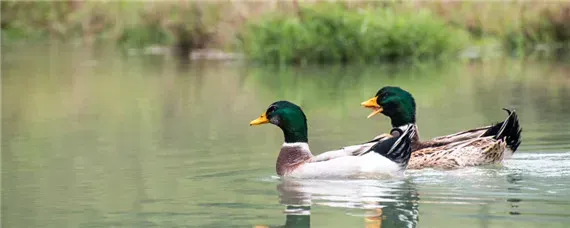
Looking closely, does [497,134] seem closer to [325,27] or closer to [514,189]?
[514,189]

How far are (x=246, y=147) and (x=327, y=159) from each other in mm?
2643

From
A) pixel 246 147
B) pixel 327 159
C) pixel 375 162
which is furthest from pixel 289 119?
pixel 246 147

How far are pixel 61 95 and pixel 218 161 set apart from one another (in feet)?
30.4

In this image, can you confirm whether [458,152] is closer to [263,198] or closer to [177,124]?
[263,198]

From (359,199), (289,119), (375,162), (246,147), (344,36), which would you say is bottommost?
(246,147)

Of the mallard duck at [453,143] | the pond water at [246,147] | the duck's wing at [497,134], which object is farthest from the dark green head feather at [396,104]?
the pond water at [246,147]

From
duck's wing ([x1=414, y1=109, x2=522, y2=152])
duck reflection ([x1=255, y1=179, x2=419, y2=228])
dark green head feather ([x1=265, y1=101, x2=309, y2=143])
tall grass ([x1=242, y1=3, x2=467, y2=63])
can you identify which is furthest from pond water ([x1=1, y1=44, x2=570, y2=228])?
tall grass ([x1=242, y1=3, x2=467, y2=63])

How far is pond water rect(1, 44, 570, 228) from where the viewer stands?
864 cm

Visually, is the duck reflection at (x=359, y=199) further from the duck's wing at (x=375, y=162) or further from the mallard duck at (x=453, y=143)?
the mallard duck at (x=453, y=143)

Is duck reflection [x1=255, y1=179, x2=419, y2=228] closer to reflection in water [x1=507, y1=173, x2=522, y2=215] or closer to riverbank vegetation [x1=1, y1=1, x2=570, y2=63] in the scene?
reflection in water [x1=507, y1=173, x2=522, y2=215]

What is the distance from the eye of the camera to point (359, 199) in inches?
359

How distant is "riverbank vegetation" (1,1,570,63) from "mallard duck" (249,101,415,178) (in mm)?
14583

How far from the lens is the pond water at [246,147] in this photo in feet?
28.3

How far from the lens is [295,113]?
10570 millimetres
